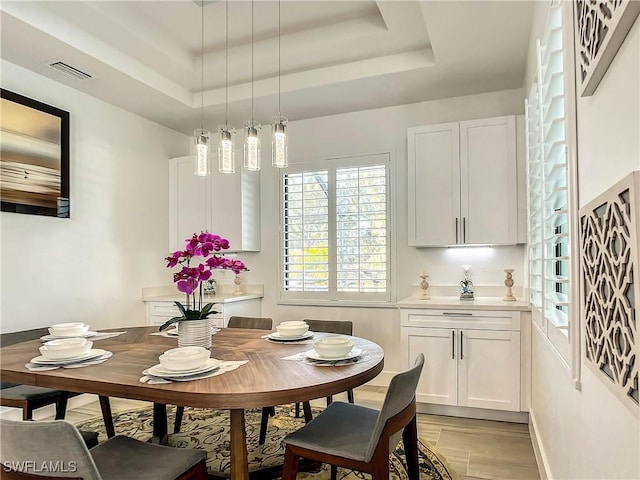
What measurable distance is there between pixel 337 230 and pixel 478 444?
2281 millimetres

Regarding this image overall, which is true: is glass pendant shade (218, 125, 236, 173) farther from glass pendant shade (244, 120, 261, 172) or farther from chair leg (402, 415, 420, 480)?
chair leg (402, 415, 420, 480)

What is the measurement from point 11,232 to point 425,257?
3.44 m

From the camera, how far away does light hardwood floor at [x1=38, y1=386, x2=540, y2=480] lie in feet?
8.47

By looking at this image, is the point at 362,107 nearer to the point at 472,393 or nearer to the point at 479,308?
the point at 479,308

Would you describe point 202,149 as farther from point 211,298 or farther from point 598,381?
point 598,381

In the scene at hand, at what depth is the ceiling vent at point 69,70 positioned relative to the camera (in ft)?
11.2


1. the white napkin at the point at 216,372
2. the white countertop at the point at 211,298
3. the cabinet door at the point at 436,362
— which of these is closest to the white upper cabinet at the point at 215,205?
the white countertop at the point at 211,298

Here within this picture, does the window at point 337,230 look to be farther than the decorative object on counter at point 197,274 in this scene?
Yes

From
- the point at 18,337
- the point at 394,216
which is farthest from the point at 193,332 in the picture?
the point at 394,216

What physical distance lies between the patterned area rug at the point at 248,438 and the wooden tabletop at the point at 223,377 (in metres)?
0.76

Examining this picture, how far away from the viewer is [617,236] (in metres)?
0.91

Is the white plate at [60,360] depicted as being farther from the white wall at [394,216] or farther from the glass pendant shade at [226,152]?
the white wall at [394,216]

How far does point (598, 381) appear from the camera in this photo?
1232mm

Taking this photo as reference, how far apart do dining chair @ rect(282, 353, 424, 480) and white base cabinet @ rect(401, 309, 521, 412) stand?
148 cm
